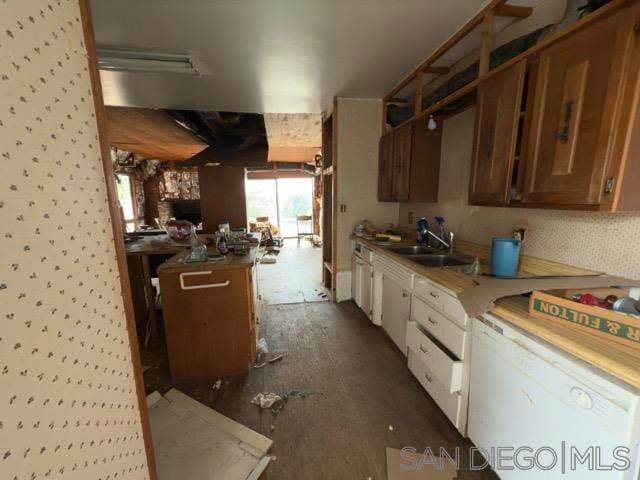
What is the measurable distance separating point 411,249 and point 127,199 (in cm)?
695

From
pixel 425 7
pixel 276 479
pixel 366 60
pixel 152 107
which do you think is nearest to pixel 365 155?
pixel 366 60

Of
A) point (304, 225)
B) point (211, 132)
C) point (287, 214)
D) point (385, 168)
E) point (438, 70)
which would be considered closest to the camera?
point (438, 70)

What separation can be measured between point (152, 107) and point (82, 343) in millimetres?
3390

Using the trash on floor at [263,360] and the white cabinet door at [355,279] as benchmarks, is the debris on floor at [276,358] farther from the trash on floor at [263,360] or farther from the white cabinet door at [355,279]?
the white cabinet door at [355,279]

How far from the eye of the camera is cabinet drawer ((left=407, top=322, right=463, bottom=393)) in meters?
1.36

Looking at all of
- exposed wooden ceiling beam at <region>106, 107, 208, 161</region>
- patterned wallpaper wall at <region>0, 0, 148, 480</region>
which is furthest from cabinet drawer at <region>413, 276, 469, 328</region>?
exposed wooden ceiling beam at <region>106, 107, 208, 161</region>

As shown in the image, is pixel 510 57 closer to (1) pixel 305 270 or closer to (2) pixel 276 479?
(2) pixel 276 479

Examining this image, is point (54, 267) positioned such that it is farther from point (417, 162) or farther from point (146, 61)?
point (417, 162)

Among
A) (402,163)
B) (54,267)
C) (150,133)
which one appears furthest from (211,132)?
(54,267)

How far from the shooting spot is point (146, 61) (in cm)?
206

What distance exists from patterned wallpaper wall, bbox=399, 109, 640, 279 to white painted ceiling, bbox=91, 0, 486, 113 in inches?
30.3

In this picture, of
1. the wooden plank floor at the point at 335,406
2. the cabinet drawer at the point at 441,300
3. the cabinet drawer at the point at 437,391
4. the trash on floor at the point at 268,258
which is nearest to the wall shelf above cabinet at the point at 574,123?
the cabinet drawer at the point at 441,300

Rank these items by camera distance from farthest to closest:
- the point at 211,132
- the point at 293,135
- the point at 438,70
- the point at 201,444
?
the point at 293,135, the point at 211,132, the point at 438,70, the point at 201,444

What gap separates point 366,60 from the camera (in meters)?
2.13
